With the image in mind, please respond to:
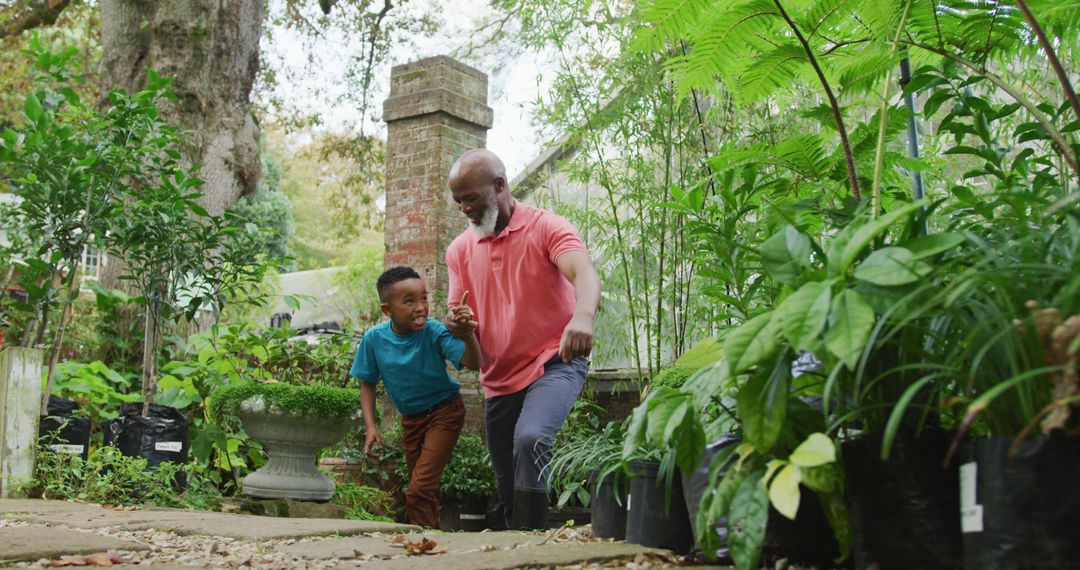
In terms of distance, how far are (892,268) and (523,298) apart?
2.40 meters

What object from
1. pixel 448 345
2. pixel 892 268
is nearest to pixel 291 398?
pixel 448 345

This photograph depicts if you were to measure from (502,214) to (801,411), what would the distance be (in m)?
2.39

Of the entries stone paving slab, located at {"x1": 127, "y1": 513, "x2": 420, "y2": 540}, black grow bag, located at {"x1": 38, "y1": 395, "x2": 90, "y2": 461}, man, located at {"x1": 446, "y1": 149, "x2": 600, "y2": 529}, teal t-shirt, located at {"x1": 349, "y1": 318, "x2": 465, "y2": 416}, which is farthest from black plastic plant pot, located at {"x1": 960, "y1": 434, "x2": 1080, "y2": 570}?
black grow bag, located at {"x1": 38, "y1": 395, "x2": 90, "y2": 461}

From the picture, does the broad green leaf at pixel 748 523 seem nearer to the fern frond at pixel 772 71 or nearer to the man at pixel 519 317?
the fern frond at pixel 772 71

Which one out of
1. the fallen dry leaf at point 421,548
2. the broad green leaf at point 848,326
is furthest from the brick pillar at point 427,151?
the broad green leaf at point 848,326

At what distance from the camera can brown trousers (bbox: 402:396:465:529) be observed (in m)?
4.34

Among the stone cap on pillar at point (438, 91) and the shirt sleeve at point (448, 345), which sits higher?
the stone cap on pillar at point (438, 91)

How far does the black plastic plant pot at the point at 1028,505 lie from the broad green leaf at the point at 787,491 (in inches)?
10.1

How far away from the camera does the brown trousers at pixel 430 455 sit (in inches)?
171

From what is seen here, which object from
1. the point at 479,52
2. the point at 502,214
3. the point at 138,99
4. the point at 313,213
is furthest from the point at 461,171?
the point at 313,213

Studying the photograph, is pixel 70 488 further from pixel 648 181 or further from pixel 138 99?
pixel 648 181

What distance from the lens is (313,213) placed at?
34.2m

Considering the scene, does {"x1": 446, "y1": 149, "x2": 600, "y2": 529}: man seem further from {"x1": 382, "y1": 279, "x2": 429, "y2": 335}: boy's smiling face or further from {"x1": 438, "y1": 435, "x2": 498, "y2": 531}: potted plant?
{"x1": 438, "y1": 435, "x2": 498, "y2": 531}: potted plant

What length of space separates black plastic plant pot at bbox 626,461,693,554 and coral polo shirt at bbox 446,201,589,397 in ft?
4.54
